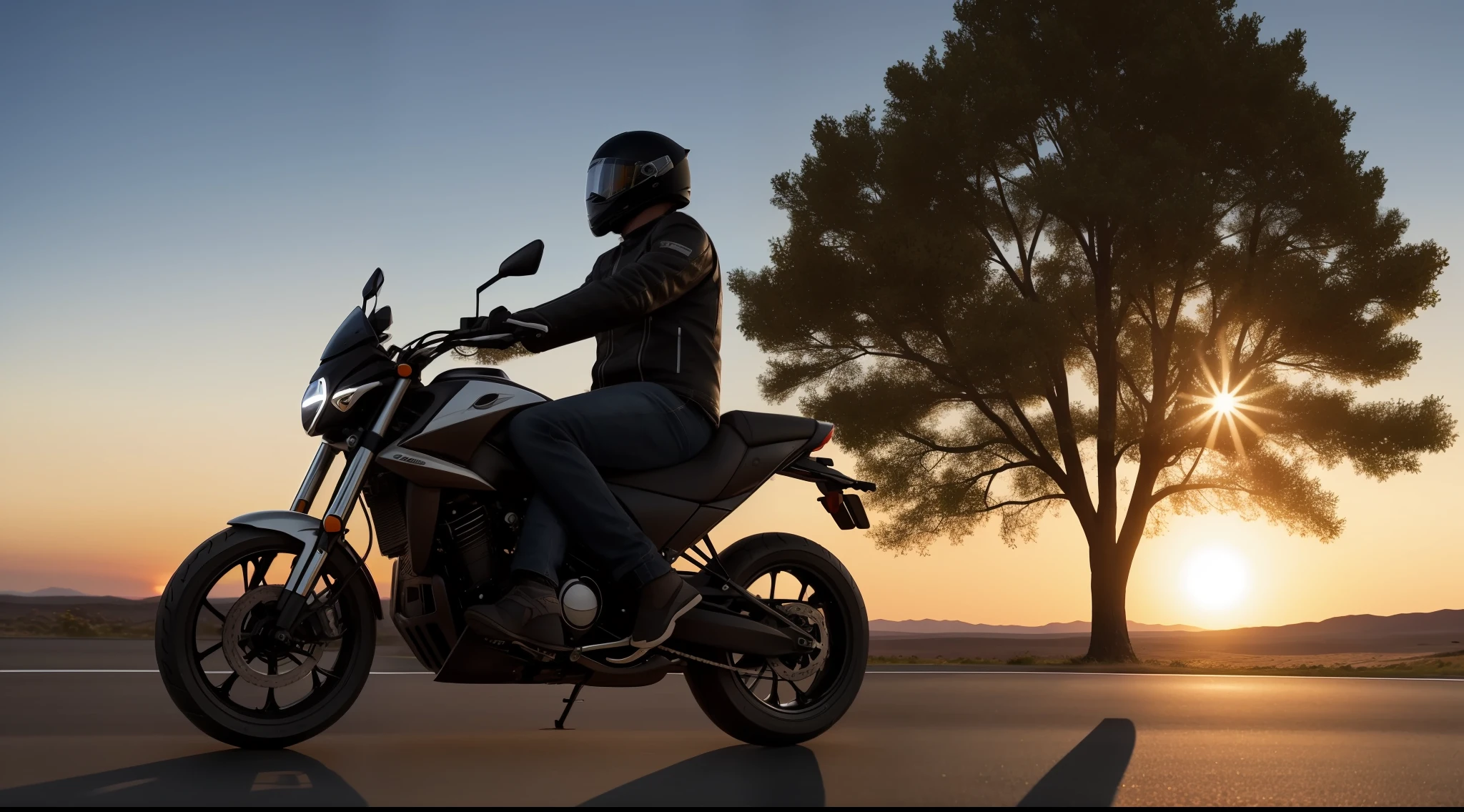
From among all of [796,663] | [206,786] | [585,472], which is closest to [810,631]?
[796,663]

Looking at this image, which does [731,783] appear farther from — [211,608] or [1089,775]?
[211,608]

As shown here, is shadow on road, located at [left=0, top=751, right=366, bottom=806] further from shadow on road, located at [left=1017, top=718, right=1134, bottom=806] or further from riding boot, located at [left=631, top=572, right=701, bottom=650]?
shadow on road, located at [left=1017, top=718, right=1134, bottom=806]

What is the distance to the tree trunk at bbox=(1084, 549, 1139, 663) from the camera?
17.2 meters

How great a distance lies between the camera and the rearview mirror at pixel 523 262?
4.37 m

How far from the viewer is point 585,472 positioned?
448 centimetres

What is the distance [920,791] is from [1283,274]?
635 inches

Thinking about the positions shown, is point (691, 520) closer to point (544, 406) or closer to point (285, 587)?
point (544, 406)

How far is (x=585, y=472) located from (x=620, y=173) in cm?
134

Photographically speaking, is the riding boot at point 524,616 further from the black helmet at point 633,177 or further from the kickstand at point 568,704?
the black helmet at point 633,177

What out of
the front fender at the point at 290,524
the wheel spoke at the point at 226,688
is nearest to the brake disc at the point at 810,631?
the front fender at the point at 290,524

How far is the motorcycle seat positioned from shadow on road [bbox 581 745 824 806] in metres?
0.96

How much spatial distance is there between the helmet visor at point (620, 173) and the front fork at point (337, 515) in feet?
4.02

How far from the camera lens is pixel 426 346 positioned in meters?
4.52

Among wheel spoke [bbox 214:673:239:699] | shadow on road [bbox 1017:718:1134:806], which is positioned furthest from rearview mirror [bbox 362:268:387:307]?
shadow on road [bbox 1017:718:1134:806]
